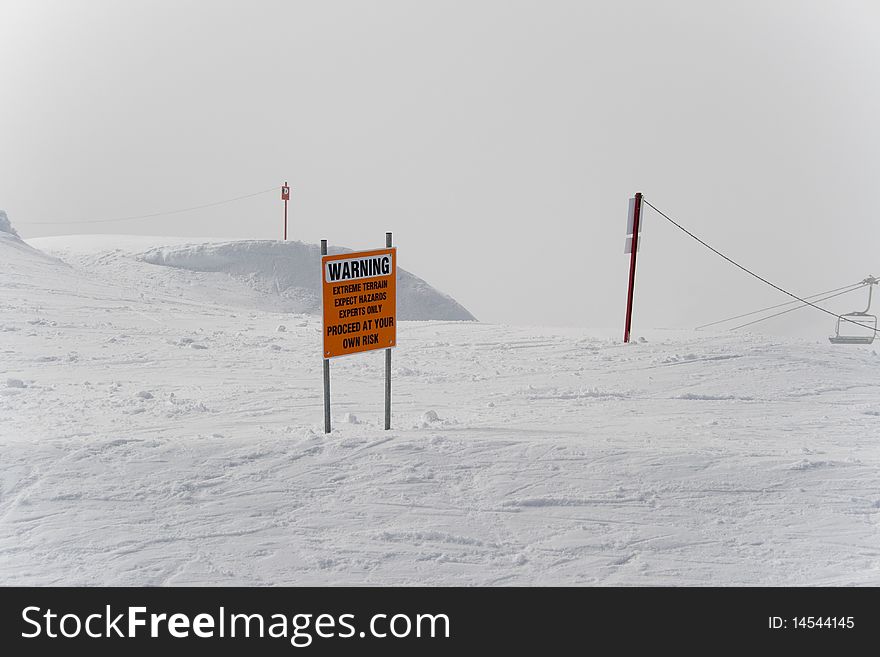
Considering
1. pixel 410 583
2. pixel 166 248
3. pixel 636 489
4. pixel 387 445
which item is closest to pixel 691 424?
pixel 636 489

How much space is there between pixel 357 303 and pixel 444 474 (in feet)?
5.44

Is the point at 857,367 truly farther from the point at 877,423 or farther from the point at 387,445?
the point at 387,445

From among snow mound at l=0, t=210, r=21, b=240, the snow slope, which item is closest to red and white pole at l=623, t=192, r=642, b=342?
the snow slope

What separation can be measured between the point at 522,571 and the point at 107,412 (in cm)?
481

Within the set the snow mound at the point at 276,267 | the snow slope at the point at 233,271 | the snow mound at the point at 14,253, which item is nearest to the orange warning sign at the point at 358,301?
the snow mound at the point at 14,253

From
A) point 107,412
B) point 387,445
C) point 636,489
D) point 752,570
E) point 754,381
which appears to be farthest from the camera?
point 754,381

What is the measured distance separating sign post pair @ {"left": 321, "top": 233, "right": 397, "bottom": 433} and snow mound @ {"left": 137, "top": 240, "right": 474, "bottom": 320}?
17.5 m

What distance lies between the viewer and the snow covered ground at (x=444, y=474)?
4738 mm

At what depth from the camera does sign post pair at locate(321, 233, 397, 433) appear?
6.14 metres

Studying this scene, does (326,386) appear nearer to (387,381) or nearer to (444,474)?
(387,381)

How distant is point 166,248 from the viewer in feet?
84.5

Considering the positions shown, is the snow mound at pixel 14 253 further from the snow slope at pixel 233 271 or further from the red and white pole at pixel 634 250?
the red and white pole at pixel 634 250

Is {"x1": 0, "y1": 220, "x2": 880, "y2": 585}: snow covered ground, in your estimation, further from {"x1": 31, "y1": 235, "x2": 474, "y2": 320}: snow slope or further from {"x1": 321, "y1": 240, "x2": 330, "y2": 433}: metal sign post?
{"x1": 31, "y1": 235, "x2": 474, "y2": 320}: snow slope

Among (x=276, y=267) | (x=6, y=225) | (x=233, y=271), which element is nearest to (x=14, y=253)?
(x=6, y=225)
